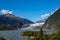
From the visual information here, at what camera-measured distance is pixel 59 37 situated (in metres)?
67.2

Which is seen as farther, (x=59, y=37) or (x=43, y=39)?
(x=43, y=39)

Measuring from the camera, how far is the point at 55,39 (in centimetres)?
6712

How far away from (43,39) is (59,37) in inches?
453

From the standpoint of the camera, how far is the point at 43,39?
77750 mm

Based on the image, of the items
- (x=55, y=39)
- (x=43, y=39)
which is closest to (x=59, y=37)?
(x=55, y=39)

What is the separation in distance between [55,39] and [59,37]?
1438 millimetres

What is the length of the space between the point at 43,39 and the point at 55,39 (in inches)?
438

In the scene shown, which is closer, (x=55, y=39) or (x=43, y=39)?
(x=55, y=39)

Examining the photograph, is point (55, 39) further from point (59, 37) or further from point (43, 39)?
point (43, 39)
